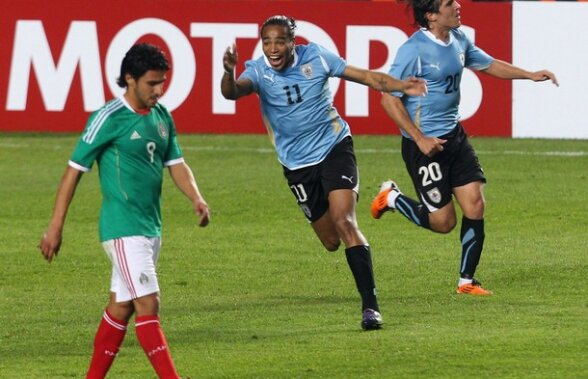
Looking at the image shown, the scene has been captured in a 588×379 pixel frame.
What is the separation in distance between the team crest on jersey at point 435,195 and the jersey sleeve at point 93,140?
4527 millimetres

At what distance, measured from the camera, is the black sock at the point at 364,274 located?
454 inches

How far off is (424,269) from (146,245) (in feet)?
19.0

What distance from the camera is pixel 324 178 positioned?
12172mm

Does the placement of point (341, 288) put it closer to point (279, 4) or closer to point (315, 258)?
point (315, 258)

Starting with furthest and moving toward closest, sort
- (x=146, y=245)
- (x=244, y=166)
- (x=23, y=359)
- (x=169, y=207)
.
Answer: (x=244, y=166) < (x=169, y=207) < (x=23, y=359) < (x=146, y=245)

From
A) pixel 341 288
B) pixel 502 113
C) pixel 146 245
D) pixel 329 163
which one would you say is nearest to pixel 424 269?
pixel 341 288

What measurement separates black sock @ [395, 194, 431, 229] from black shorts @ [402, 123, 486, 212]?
1.16 feet

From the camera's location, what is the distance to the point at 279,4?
25.2 meters

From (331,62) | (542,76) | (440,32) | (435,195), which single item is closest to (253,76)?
(331,62)

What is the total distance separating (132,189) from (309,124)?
313cm

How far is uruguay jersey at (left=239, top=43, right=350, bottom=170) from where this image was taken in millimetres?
12211

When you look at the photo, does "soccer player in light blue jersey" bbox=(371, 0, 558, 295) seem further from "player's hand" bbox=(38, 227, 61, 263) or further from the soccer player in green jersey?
"player's hand" bbox=(38, 227, 61, 263)

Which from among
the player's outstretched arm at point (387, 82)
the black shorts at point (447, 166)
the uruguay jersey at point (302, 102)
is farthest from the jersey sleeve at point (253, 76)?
the black shorts at point (447, 166)

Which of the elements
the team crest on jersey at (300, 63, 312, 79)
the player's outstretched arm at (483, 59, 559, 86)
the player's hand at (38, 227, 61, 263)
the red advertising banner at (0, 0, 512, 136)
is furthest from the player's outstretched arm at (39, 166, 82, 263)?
the red advertising banner at (0, 0, 512, 136)
